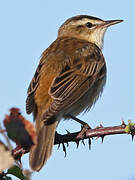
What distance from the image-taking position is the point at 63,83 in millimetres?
5012

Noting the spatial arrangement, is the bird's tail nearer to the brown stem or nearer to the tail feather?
the tail feather

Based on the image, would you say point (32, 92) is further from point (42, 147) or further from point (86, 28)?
point (86, 28)

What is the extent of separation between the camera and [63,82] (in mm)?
5027

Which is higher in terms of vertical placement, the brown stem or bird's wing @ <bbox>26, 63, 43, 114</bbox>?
bird's wing @ <bbox>26, 63, 43, 114</bbox>

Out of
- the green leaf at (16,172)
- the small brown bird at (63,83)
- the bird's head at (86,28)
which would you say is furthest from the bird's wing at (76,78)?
the green leaf at (16,172)

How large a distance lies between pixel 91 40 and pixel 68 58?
1.52 m

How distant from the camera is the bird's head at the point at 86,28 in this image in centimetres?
690

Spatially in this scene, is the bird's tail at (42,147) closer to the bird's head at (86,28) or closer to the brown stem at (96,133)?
the brown stem at (96,133)

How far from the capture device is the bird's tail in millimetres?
3311

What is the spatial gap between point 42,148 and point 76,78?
69.5 inches

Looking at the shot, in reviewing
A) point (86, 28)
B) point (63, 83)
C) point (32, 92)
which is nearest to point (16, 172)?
point (32, 92)

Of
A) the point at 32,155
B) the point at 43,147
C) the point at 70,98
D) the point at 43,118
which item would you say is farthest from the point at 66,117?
the point at 32,155

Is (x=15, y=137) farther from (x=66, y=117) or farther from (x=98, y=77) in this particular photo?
(x=98, y=77)

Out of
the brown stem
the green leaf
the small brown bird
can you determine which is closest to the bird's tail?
the small brown bird
